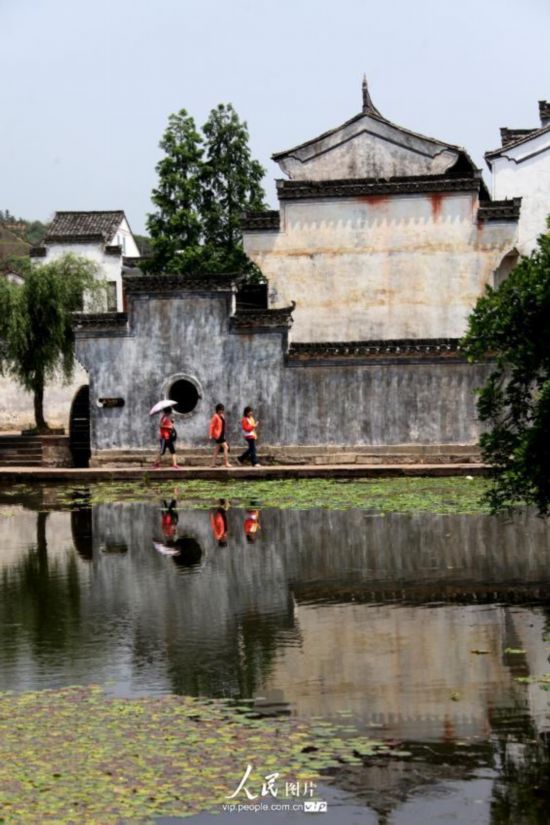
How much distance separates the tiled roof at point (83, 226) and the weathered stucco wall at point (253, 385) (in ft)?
62.4

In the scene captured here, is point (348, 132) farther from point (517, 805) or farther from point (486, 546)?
point (517, 805)

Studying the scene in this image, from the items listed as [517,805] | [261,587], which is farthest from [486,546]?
[517,805]

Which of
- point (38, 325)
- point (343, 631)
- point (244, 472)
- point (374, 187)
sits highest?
point (374, 187)

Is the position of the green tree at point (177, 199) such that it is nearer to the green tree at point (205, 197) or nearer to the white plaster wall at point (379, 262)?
the green tree at point (205, 197)

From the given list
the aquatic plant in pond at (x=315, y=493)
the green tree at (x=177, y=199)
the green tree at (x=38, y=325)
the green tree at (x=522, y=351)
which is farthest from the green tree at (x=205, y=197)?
the green tree at (x=522, y=351)

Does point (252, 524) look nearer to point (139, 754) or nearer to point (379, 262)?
point (139, 754)

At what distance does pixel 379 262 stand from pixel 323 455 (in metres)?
6.25

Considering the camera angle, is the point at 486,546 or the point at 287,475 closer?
the point at 486,546

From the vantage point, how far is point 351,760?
26.4 feet

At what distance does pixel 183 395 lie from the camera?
3100cm

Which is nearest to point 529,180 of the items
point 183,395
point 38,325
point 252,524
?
point 183,395

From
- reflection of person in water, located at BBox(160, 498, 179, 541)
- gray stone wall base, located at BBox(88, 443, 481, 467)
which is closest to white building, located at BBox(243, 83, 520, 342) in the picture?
gray stone wall base, located at BBox(88, 443, 481, 467)

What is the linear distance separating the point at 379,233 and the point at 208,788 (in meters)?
27.2

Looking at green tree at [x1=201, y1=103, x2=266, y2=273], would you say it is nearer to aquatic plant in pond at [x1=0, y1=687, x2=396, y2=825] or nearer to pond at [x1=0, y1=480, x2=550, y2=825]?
pond at [x1=0, y1=480, x2=550, y2=825]
